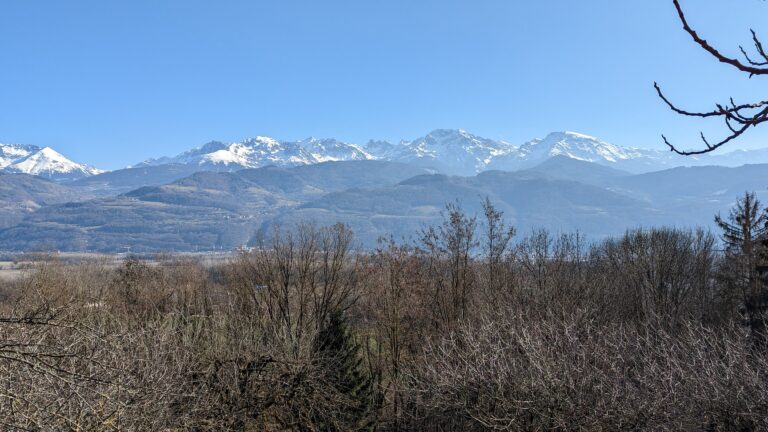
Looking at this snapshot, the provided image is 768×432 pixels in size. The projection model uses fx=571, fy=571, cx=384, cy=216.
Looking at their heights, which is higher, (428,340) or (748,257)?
(748,257)

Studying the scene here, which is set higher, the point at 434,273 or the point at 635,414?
the point at 434,273

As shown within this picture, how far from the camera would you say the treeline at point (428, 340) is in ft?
49.2

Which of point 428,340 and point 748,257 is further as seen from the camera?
point 748,257

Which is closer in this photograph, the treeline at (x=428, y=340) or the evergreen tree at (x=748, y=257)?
the treeline at (x=428, y=340)

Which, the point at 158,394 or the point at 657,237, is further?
the point at 657,237

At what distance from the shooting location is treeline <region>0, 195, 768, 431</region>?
15.0m

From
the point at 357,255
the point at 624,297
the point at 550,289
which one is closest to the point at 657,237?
the point at 624,297

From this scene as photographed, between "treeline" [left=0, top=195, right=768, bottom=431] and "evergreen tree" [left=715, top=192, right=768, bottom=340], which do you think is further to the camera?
"evergreen tree" [left=715, top=192, right=768, bottom=340]

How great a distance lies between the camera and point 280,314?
37.3 meters

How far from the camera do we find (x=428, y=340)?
26.8 meters

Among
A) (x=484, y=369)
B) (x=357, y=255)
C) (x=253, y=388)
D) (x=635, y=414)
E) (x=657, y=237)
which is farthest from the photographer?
(x=657, y=237)

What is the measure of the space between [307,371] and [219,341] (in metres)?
4.27

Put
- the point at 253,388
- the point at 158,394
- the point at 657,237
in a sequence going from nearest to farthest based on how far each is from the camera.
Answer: the point at 158,394 < the point at 253,388 < the point at 657,237

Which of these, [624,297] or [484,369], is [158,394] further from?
[624,297]
